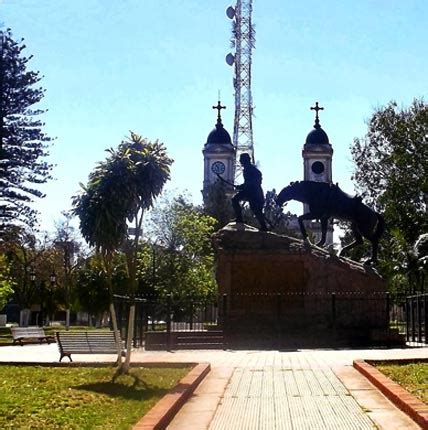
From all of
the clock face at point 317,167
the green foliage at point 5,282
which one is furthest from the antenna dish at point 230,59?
the green foliage at point 5,282

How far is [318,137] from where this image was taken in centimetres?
9350

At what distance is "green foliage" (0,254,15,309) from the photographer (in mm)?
39484

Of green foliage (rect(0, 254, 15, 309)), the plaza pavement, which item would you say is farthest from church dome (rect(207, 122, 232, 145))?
the plaza pavement

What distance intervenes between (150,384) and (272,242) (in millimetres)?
10824

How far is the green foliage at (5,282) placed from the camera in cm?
3948

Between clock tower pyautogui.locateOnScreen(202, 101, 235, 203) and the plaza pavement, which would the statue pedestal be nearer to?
the plaza pavement

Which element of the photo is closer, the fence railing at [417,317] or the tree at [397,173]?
the fence railing at [417,317]

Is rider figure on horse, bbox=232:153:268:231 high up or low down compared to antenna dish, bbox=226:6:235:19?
down

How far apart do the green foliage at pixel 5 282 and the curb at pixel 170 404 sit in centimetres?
2919

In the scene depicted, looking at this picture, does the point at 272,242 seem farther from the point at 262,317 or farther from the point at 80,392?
the point at 80,392

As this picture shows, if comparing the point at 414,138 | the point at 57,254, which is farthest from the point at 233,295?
the point at 57,254

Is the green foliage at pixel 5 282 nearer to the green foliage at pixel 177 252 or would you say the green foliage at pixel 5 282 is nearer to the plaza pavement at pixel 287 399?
the green foliage at pixel 177 252

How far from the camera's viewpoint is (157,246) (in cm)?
4788

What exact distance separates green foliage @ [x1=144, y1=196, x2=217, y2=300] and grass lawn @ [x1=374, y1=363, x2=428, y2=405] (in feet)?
110
